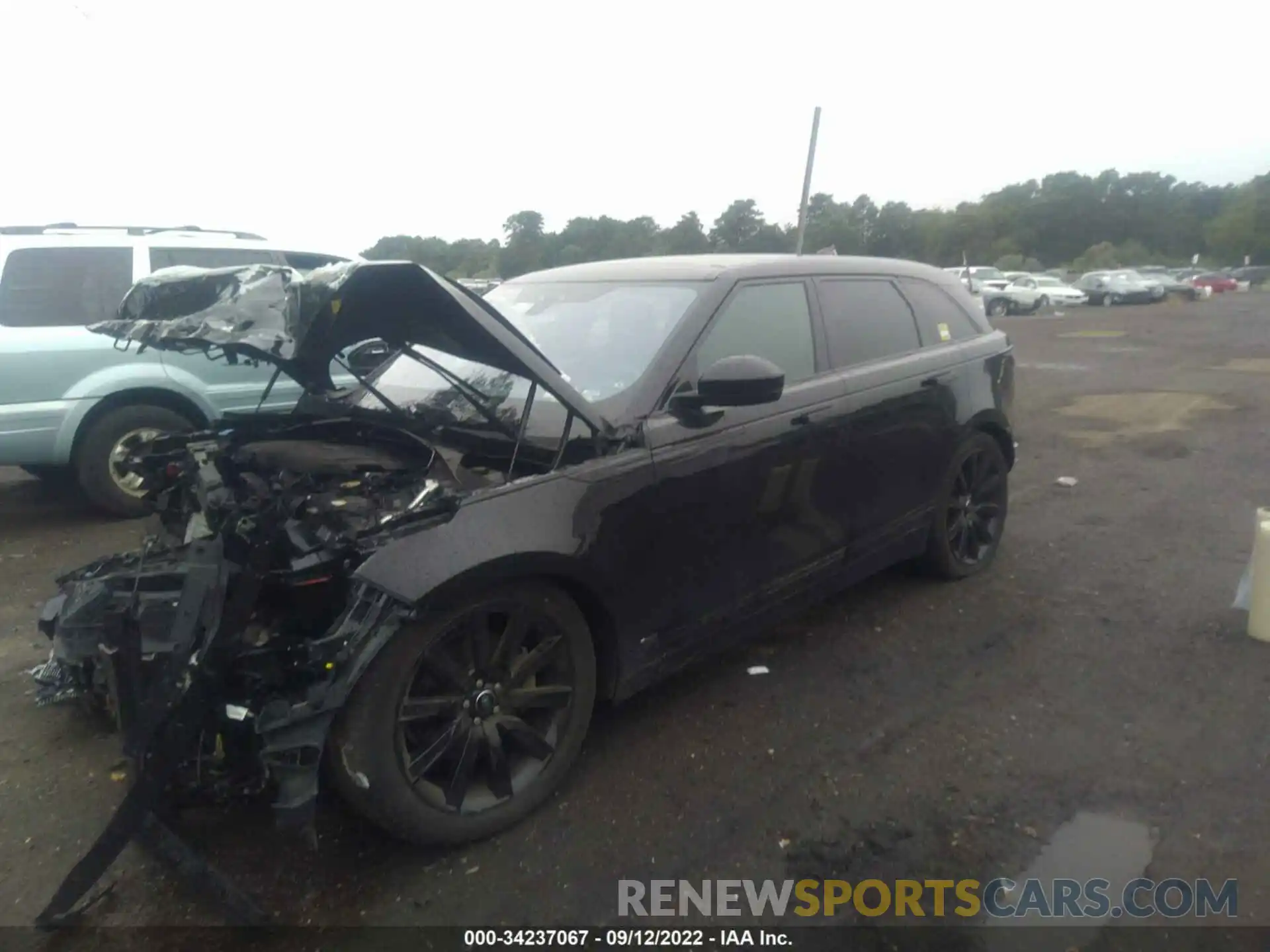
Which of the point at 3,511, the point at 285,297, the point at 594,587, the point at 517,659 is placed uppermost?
the point at 285,297

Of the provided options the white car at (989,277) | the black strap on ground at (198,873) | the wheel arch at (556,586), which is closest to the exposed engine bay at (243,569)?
the black strap on ground at (198,873)

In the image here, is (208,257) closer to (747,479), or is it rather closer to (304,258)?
(304,258)

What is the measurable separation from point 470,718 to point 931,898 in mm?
1462

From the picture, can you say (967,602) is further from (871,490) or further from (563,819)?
(563,819)

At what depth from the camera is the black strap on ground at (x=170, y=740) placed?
8.14ft

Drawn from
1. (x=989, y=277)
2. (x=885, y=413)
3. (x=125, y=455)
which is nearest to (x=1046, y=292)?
(x=989, y=277)

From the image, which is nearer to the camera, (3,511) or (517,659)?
(517,659)

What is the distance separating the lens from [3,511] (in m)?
6.97

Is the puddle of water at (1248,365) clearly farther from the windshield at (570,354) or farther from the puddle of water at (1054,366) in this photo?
the windshield at (570,354)

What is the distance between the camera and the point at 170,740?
2480 mm

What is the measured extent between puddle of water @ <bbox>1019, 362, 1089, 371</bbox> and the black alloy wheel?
1077 cm

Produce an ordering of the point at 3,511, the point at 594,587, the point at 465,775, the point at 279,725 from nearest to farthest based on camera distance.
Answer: the point at 279,725
the point at 465,775
the point at 594,587
the point at 3,511

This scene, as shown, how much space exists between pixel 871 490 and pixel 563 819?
2.12 m

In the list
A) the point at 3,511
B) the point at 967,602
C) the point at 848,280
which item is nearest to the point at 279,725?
the point at 848,280
